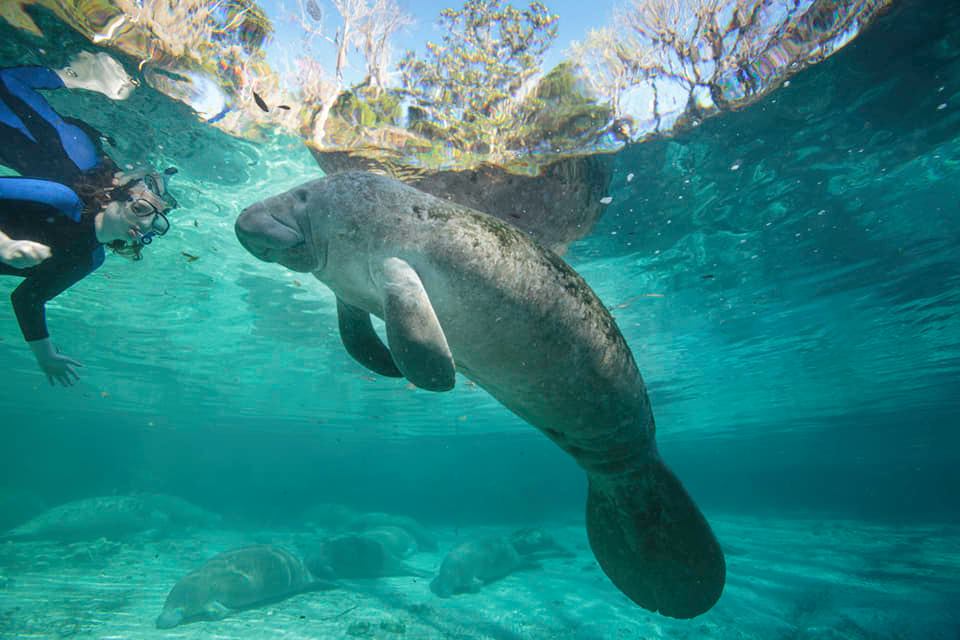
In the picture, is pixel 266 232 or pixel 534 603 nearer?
pixel 266 232

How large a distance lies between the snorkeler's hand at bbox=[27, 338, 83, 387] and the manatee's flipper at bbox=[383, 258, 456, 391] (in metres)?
3.90

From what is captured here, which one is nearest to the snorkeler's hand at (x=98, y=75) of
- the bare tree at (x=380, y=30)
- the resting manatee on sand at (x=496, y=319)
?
the bare tree at (x=380, y=30)

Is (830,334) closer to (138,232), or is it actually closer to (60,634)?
(138,232)

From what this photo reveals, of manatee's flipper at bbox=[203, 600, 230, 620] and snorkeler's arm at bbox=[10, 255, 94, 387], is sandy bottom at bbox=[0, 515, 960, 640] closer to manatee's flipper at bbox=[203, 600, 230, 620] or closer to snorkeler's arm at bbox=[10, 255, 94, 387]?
manatee's flipper at bbox=[203, 600, 230, 620]

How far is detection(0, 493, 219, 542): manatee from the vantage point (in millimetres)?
18172

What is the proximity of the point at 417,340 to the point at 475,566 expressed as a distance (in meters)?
13.0

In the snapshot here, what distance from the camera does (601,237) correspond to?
29.2 ft

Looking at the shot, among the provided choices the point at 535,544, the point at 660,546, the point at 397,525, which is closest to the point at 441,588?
the point at 535,544

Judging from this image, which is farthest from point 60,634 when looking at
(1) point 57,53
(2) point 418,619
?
(1) point 57,53

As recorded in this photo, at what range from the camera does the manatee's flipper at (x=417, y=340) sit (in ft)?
6.18

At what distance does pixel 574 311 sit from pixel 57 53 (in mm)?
6655

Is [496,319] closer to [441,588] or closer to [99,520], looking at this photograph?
[441,588]

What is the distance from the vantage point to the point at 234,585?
31.4 feet

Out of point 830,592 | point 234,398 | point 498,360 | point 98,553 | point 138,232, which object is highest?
point 234,398
